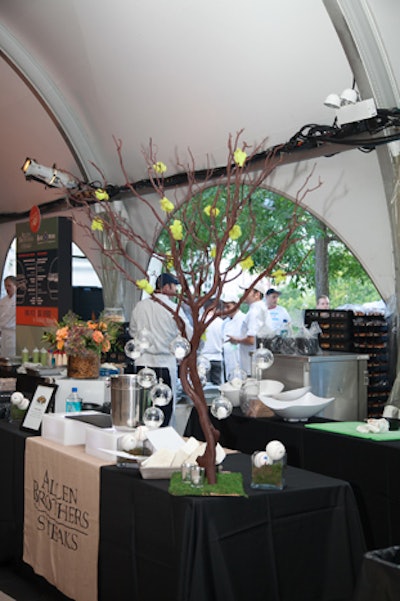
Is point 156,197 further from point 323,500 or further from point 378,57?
point 323,500

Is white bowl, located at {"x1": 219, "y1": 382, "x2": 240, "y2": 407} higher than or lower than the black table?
higher

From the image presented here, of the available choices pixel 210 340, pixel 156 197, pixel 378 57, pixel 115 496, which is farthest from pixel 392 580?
pixel 156 197

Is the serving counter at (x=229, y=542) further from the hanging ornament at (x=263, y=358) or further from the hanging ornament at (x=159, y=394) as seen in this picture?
the hanging ornament at (x=263, y=358)

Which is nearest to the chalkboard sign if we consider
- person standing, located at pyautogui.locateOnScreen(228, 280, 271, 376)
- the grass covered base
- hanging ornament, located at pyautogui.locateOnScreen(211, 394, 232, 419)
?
person standing, located at pyautogui.locateOnScreen(228, 280, 271, 376)

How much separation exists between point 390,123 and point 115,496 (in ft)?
12.2

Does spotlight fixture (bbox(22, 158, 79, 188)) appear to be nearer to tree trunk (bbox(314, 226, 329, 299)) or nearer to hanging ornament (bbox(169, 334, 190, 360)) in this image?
tree trunk (bbox(314, 226, 329, 299))

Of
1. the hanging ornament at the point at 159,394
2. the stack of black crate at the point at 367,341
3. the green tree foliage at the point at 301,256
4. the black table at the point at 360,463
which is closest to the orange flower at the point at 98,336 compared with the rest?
the black table at the point at 360,463

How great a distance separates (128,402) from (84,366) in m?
1.64

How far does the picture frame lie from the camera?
3764mm

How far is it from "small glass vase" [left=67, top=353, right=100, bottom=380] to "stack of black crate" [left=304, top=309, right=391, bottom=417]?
1801 mm

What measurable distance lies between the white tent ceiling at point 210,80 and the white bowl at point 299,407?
2.24 meters

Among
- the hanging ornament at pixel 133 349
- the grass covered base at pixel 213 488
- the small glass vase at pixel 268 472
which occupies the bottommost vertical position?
the grass covered base at pixel 213 488

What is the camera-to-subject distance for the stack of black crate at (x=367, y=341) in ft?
19.1

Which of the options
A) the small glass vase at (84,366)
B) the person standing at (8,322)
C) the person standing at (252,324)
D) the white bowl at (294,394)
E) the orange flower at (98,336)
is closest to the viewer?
the white bowl at (294,394)
